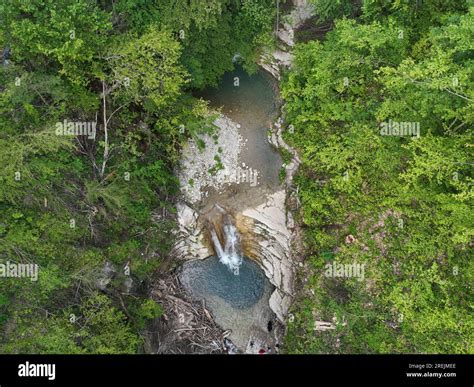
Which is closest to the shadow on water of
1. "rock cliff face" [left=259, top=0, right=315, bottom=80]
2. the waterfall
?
the waterfall

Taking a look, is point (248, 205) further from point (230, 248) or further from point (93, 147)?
point (93, 147)

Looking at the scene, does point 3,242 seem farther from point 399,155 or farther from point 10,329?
point 399,155

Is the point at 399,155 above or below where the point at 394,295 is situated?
above

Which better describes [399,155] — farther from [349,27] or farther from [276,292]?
[276,292]

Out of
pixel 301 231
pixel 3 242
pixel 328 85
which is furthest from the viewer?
pixel 301 231

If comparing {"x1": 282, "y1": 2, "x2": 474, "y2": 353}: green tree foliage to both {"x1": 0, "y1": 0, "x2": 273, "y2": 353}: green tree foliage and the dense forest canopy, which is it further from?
{"x1": 0, "y1": 0, "x2": 273, "y2": 353}: green tree foliage

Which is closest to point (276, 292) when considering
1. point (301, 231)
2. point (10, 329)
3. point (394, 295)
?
point (301, 231)
